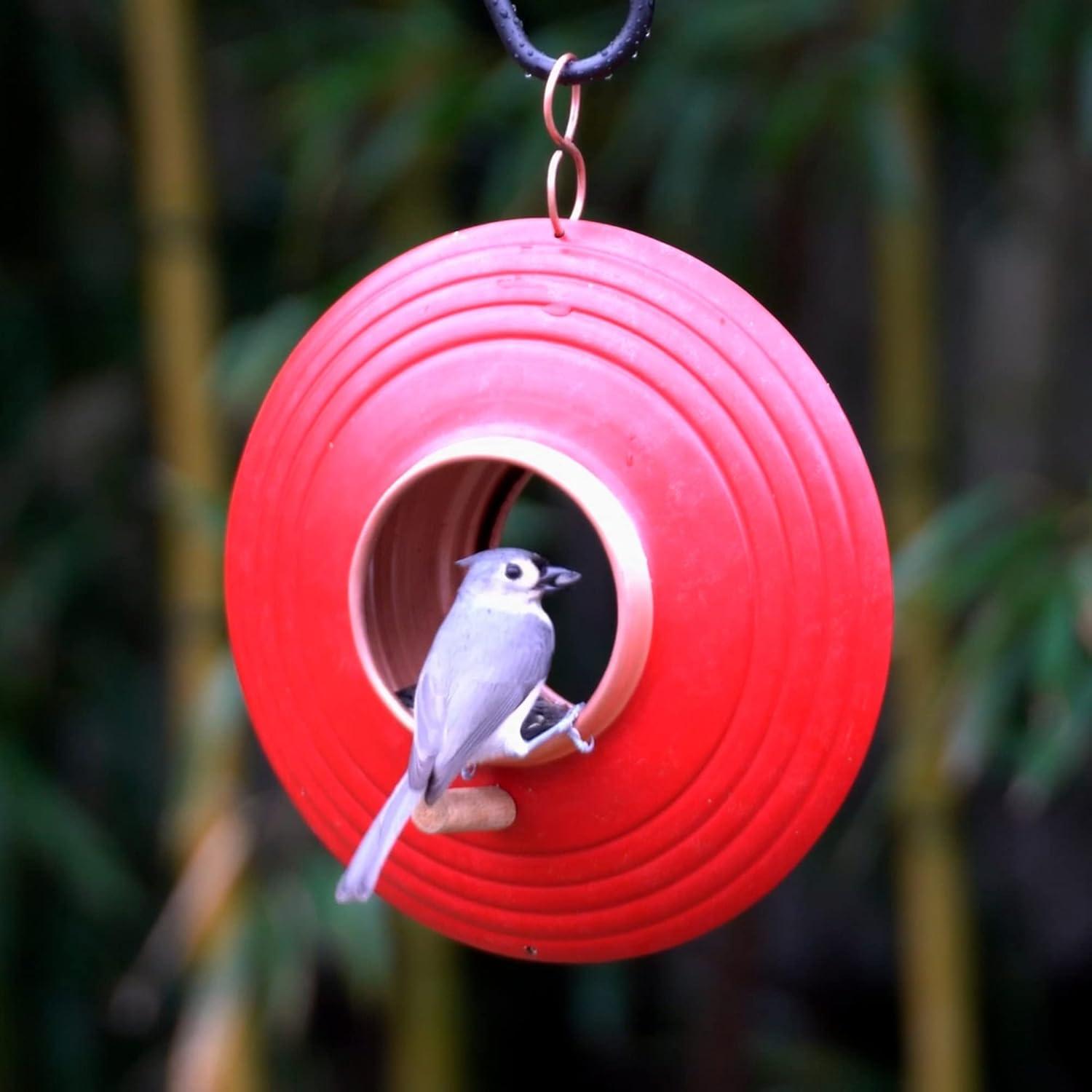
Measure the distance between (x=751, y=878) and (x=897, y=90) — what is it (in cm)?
124

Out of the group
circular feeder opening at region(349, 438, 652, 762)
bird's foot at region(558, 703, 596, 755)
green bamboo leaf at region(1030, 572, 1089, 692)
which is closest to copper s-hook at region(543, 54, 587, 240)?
circular feeder opening at region(349, 438, 652, 762)

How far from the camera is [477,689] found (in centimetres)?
87

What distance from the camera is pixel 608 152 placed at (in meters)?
2.03

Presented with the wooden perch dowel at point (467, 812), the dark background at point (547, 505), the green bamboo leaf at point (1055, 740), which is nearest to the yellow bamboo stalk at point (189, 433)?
the dark background at point (547, 505)

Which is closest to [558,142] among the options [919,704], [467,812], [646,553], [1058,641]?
[646,553]

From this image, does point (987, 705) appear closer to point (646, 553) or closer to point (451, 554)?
point (451, 554)

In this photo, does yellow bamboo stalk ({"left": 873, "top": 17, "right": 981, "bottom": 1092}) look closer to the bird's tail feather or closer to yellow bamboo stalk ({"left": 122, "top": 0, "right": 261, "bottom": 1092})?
yellow bamboo stalk ({"left": 122, "top": 0, "right": 261, "bottom": 1092})

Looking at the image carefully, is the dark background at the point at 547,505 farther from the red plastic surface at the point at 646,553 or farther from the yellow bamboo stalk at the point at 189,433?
the red plastic surface at the point at 646,553

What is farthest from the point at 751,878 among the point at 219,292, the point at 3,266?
the point at 3,266

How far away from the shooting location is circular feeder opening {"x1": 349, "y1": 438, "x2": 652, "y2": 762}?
0.84 m

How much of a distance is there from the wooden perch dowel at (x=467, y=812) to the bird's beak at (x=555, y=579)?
0.14 metres

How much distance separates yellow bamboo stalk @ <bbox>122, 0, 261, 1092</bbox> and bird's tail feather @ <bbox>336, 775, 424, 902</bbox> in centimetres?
107

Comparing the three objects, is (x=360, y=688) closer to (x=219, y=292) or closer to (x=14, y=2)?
(x=219, y=292)

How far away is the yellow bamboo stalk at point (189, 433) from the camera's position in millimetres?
1912
